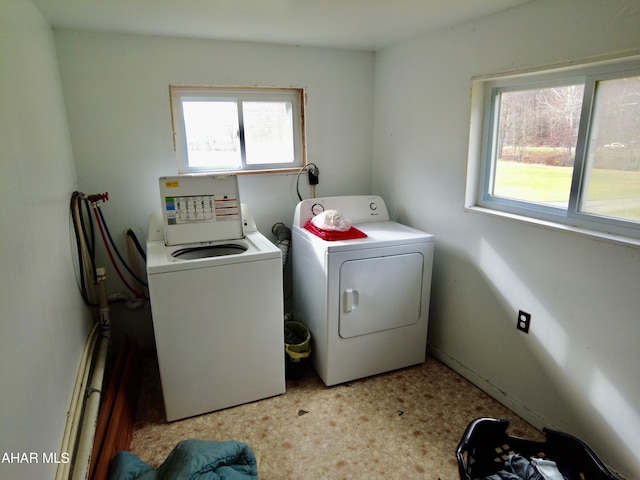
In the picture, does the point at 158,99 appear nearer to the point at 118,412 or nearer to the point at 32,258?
the point at 32,258

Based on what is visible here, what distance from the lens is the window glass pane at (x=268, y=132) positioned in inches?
110

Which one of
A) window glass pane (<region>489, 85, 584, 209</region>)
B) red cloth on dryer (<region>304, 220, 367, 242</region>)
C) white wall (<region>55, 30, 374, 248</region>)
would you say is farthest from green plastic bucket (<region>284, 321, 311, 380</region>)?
window glass pane (<region>489, 85, 584, 209</region>)

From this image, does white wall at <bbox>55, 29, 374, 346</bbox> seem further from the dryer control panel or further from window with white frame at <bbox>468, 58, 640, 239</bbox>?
window with white frame at <bbox>468, 58, 640, 239</bbox>

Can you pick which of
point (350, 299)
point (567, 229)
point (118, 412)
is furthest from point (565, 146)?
point (118, 412)

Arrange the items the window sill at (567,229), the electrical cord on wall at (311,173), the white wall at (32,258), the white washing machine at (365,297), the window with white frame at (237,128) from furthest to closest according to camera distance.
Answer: the electrical cord on wall at (311,173)
the window with white frame at (237,128)
the white washing machine at (365,297)
the window sill at (567,229)
the white wall at (32,258)

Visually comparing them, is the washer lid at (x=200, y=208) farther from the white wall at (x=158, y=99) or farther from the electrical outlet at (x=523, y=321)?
the electrical outlet at (x=523, y=321)

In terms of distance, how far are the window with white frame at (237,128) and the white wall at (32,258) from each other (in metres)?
0.76

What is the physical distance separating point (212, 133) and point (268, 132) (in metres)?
0.40

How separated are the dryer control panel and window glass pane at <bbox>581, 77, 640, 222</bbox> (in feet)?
4.45

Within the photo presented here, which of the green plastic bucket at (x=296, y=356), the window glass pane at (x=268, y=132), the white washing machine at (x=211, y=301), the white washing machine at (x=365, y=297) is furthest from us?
the window glass pane at (x=268, y=132)

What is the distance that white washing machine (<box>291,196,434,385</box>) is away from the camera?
89.5 inches

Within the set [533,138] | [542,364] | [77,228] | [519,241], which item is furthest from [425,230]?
[77,228]

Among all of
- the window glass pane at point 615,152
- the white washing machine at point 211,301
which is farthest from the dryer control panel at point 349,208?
the window glass pane at point 615,152

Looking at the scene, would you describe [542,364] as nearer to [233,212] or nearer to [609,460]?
[609,460]
